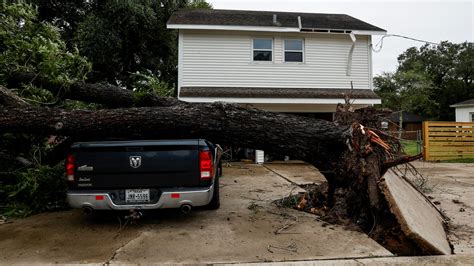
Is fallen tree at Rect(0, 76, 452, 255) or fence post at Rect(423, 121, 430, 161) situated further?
fence post at Rect(423, 121, 430, 161)

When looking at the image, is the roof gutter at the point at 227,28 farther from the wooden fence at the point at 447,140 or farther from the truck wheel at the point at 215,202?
the truck wheel at the point at 215,202

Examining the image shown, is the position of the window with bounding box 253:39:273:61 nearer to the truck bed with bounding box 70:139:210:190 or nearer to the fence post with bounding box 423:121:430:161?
the fence post with bounding box 423:121:430:161

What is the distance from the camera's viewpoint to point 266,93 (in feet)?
42.5

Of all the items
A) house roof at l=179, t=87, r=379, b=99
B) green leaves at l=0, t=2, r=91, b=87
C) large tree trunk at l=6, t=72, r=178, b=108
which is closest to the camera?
green leaves at l=0, t=2, r=91, b=87

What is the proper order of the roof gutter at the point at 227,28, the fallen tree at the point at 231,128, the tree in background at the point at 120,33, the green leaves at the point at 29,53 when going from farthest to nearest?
1. the tree in background at the point at 120,33
2. the roof gutter at the point at 227,28
3. the green leaves at the point at 29,53
4. the fallen tree at the point at 231,128

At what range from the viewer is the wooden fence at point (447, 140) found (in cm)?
1600

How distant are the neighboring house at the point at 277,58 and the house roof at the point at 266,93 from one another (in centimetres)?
4

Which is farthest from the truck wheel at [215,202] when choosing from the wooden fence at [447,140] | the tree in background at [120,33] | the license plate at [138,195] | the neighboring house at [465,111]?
the neighboring house at [465,111]

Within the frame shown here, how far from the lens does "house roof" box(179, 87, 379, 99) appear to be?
12.7 meters

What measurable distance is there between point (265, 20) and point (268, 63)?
6.17 ft

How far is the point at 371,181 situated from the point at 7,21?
7.16 metres

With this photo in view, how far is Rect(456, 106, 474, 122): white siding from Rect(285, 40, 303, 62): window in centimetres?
2126

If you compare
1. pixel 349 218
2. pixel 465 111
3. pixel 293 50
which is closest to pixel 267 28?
pixel 293 50

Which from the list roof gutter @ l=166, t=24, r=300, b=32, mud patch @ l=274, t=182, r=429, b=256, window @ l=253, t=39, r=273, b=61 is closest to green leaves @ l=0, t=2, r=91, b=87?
mud patch @ l=274, t=182, r=429, b=256
